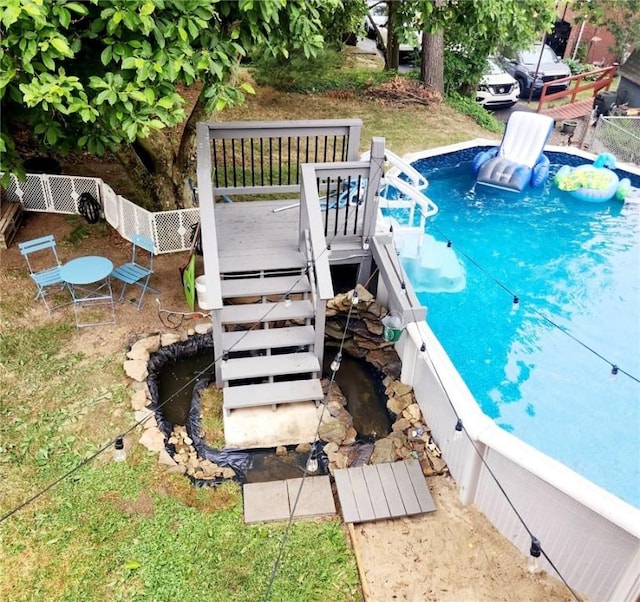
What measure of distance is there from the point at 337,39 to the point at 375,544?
1299cm

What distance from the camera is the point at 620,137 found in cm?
1177

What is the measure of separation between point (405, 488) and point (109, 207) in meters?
6.04

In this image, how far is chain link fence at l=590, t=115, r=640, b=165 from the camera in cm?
1155

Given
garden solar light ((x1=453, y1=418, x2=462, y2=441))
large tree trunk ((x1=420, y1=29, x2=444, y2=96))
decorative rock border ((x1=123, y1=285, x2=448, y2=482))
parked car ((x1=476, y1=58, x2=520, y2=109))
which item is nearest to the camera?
garden solar light ((x1=453, y1=418, x2=462, y2=441))

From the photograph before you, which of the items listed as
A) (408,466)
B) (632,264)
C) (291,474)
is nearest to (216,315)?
(291,474)

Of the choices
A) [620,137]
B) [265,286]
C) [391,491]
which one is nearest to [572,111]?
[620,137]

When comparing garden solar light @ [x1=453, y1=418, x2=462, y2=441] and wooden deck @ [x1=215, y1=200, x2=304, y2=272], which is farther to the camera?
wooden deck @ [x1=215, y1=200, x2=304, y2=272]

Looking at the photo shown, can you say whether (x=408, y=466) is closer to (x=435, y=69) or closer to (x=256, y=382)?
(x=256, y=382)

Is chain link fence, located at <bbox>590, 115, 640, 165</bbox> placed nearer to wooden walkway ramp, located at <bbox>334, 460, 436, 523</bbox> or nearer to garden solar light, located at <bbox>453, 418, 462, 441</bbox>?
garden solar light, located at <bbox>453, 418, 462, 441</bbox>

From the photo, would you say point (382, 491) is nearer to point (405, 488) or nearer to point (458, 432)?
point (405, 488)

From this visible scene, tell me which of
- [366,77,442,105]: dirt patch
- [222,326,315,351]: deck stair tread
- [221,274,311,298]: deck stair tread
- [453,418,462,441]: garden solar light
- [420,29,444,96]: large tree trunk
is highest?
[420,29,444,96]: large tree trunk

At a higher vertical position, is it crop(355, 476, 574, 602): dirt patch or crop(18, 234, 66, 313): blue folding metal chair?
crop(18, 234, 66, 313): blue folding metal chair

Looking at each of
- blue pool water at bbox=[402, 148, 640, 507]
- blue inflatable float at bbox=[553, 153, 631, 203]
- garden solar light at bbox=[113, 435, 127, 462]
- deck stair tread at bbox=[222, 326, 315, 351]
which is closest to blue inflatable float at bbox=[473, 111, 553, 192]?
blue pool water at bbox=[402, 148, 640, 507]

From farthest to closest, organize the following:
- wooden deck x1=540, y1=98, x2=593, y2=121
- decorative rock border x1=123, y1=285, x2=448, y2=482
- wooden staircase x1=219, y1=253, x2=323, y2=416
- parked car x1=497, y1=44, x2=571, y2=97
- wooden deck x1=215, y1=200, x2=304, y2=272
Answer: parked car x1=497, y1=44, x2=571, y2=97, wooden deck x1=540, y1=98, x2=593, y2=121, wooden deck x1=215, y1=200, x2=304, y2=272, wooden staircase x1=219, y1=253, x2=323, y2=416, decorative rock border x1=123, y1=285, x2=448, y2=482
